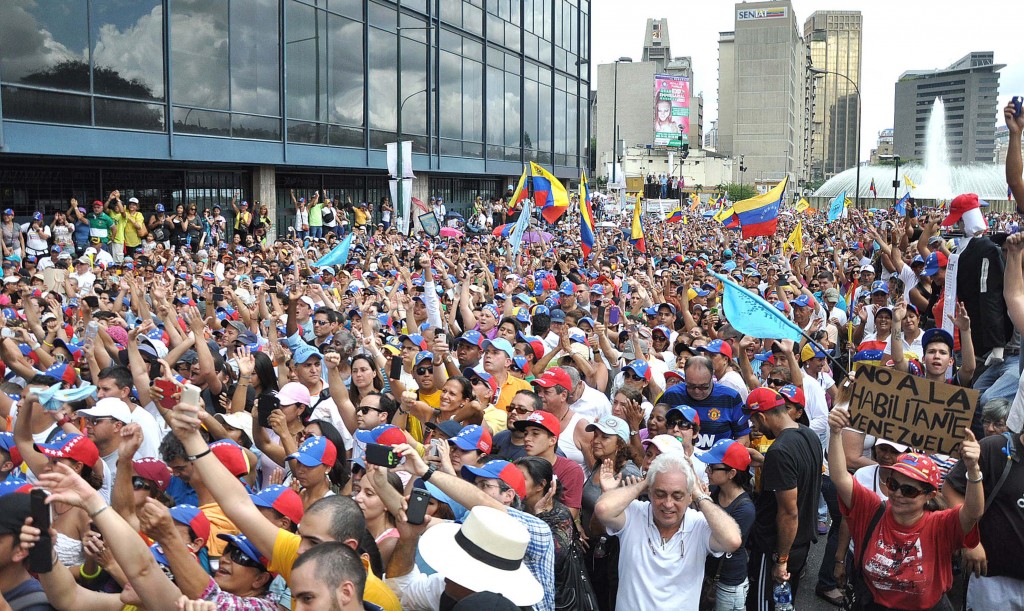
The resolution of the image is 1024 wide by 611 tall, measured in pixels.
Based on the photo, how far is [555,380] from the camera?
21.4ft

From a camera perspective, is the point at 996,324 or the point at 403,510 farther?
the point at 996,324

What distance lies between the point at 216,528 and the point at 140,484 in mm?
682

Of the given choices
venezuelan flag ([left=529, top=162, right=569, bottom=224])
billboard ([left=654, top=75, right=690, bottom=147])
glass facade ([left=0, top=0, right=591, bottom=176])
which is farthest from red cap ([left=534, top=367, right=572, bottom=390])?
billboard ([left=654, top=75, right=690, bottom=147])

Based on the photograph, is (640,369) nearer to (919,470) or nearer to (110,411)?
(919,470)

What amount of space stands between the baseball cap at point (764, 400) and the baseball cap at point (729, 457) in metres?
0.88

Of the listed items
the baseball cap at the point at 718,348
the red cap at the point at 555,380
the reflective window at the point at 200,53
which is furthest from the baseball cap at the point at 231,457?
the reflective window at the point at 200,53

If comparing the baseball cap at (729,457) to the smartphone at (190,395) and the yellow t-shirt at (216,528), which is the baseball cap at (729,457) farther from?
the smartphone at (190,395)

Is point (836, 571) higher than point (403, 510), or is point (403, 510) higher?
point (403, 510)

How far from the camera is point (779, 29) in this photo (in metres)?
138

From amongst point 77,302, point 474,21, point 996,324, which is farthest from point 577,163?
point 996,324

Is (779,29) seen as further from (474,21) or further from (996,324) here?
(996,324)

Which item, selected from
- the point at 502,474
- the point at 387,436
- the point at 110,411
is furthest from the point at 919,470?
the point at 110,411

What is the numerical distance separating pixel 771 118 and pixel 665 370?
141553 millimetres

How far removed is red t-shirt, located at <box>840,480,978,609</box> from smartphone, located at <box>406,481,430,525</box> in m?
2.16
